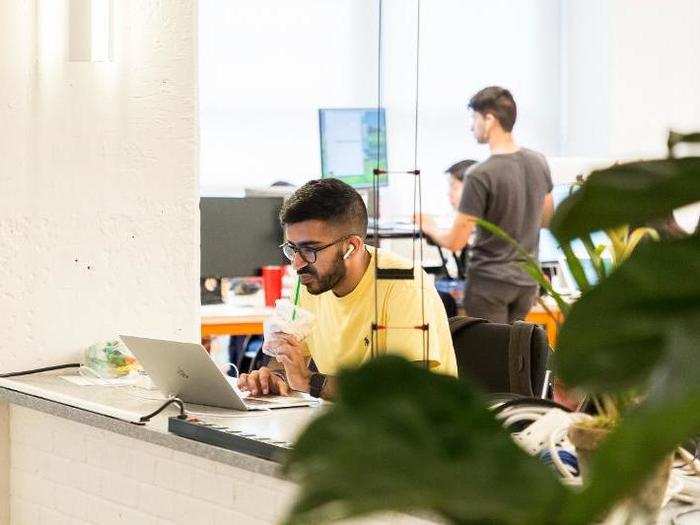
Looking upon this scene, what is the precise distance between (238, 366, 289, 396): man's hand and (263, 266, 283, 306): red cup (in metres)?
2.24

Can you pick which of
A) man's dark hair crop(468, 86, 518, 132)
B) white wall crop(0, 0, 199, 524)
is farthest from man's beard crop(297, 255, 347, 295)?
man's dark hair crop(468, 86, 518, 132)

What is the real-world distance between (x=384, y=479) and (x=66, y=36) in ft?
7.79

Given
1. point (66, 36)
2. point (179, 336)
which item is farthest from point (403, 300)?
point (66, 36)

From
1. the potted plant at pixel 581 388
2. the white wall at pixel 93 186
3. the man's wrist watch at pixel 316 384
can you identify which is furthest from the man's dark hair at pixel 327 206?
the potted plant at pixel 581 388

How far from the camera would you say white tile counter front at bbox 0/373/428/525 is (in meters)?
2.09

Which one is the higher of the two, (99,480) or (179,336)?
(179,336)

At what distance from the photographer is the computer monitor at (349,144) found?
5.05m

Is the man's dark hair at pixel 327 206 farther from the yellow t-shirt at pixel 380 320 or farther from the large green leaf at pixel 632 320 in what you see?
the large green leaf at pixel 632 320

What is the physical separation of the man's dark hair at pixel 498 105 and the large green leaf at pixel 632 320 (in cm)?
407

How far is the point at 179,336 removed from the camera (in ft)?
9.07

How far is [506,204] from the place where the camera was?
4309mm

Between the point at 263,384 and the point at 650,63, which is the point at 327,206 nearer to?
the point at 263,384

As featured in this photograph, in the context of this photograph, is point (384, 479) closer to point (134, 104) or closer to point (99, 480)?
point (99, 480)

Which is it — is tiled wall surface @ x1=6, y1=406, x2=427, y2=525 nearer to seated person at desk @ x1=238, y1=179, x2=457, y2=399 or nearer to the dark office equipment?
the dark office equipment
